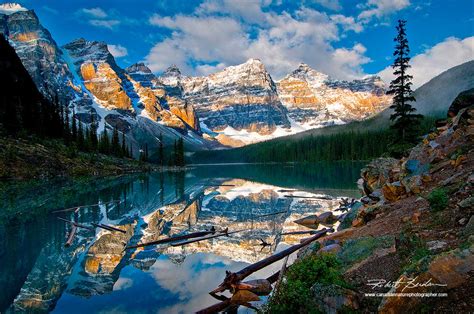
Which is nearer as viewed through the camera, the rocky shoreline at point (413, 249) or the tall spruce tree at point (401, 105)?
the rocky shoreline at point (413, 249)

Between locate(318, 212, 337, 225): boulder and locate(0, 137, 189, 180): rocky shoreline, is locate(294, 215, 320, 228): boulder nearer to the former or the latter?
locate(318, 212, 337, 225): boulder

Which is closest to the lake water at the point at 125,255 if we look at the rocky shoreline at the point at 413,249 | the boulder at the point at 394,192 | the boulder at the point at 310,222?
the boulder at the point at 310,222

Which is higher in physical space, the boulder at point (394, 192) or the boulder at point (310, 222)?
the boulder at point (394, 192)

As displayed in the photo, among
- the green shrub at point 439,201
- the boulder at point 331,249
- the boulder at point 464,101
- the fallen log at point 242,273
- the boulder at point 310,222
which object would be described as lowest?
the boulder at point 310,222

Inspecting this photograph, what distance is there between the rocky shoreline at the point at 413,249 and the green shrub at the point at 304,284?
2.0 inches

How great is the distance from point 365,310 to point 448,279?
180 cm

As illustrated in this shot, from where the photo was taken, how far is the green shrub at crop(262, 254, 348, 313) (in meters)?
8.04

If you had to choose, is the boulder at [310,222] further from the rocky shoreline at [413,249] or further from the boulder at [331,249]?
the boulder at [331,249]

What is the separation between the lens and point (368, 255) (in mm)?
A: 10578

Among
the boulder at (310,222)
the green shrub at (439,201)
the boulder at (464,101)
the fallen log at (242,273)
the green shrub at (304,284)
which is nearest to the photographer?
the green shrub at (304,284)

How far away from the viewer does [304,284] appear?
8.80m

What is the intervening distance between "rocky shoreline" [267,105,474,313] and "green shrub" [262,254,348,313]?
2.0 inches

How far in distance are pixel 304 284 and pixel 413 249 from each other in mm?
3136

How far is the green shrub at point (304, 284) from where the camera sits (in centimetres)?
804
